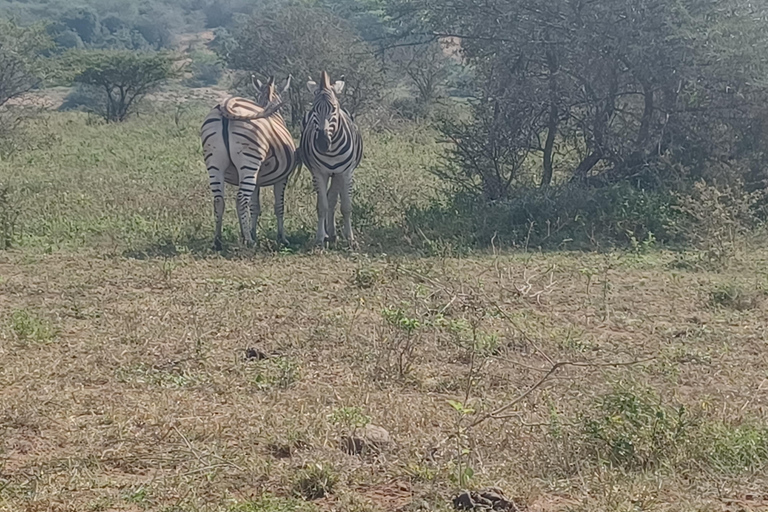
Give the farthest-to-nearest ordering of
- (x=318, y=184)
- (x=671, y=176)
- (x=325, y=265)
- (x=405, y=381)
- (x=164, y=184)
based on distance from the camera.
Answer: (x=164, y=184) → (x=671, y=176) → (x=318, y=184) → (x=325, y=265) → (x=405, y=381)

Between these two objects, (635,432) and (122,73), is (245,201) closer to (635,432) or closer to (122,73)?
(635,432)

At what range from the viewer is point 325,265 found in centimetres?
799

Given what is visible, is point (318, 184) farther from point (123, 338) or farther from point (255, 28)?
point (255, 28)

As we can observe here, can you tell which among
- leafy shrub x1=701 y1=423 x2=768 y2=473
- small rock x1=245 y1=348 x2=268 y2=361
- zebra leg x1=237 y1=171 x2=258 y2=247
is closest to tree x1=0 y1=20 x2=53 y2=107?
zebra leg x1=237 y1=171 x2=258 y2=247

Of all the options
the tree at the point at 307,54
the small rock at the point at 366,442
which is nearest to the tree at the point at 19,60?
the tree at the point at 307,54

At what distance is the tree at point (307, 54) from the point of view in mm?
19734

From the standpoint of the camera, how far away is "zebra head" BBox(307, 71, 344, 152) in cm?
866

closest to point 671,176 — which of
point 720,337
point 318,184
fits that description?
point 318,184

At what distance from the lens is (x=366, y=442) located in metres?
3.79

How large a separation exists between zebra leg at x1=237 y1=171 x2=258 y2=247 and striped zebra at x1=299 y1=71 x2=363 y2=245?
626 mm

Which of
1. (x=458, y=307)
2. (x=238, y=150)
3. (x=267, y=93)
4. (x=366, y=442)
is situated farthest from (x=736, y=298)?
(x=267, y=93)

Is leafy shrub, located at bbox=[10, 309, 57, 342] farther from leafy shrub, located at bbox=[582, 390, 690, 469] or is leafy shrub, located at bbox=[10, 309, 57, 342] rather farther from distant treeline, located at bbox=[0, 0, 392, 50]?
distant treeline, located at bbox=[0, 0, 392, 50]

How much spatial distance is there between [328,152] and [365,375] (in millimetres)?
4199

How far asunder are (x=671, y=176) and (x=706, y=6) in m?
1.68
